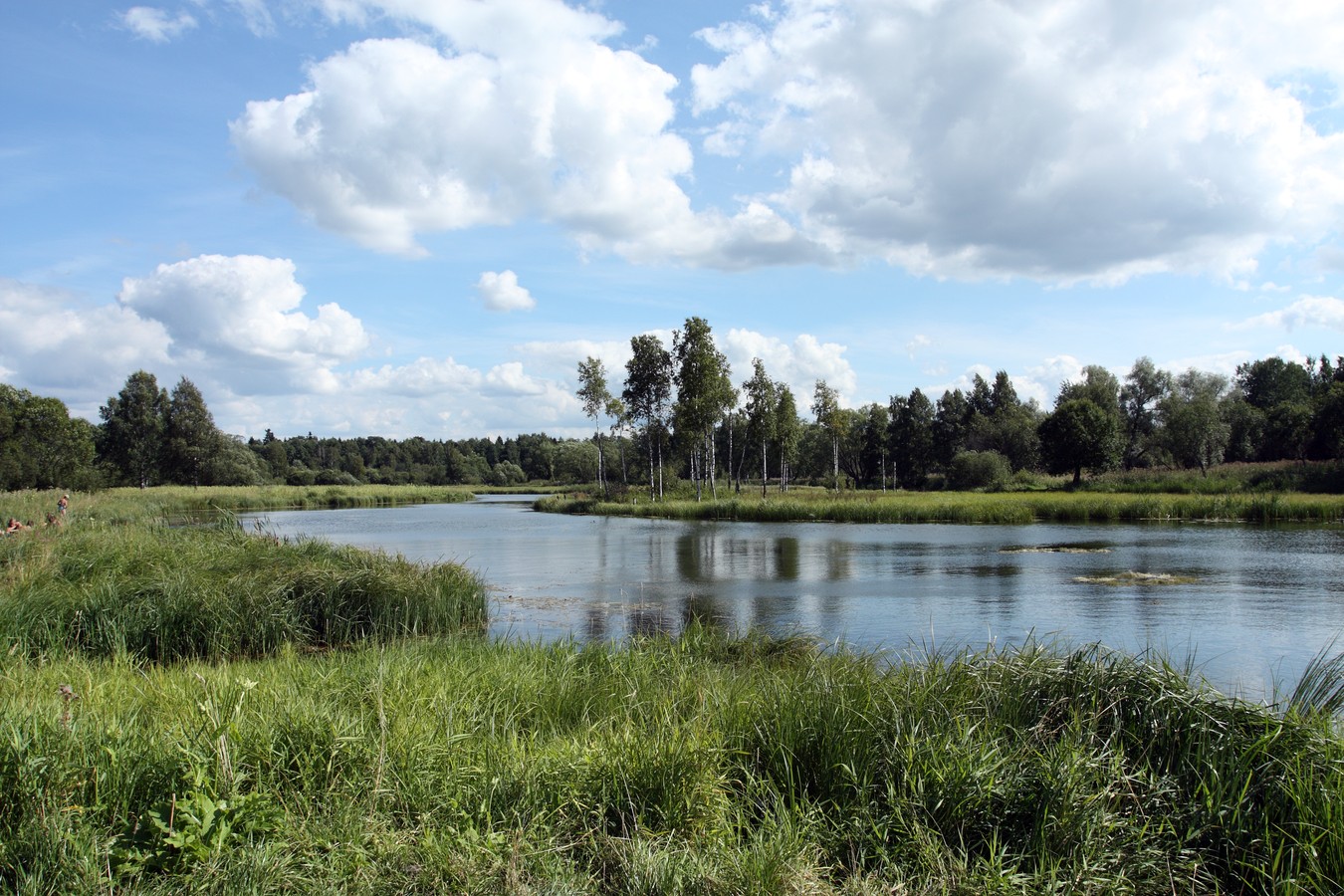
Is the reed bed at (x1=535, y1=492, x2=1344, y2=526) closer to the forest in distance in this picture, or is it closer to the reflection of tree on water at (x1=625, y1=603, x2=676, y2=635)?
the forest in distance

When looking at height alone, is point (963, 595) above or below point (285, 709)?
below

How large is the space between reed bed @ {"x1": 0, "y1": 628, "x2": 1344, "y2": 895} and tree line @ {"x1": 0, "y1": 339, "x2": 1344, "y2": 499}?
147 feet

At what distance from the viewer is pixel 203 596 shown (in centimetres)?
1059

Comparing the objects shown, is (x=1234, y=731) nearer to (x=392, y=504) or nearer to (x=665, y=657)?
(x=665, y=657)

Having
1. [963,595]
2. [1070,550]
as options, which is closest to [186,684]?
[963,595]

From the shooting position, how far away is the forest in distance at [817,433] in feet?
168

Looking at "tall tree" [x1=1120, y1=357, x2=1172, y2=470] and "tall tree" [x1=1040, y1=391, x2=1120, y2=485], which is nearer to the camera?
"tall tree" [x1=1040, y1=391, x2=1120, y2=485]

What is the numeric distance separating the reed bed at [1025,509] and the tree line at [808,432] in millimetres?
6480

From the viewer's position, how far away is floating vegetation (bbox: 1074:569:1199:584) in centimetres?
1916

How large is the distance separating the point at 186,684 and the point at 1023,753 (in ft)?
19.1

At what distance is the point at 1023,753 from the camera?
487 cm

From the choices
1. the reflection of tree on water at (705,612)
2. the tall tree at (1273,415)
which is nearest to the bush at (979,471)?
the tall tree at (1273,415)

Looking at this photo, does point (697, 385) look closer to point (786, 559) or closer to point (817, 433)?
point (786, 559)

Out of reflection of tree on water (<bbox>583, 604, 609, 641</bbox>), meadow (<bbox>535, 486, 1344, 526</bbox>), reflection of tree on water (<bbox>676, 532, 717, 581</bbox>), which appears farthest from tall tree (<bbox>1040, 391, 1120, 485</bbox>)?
reflection of tree on water (<bbox>583, 604, 609, 641</bbox>)
